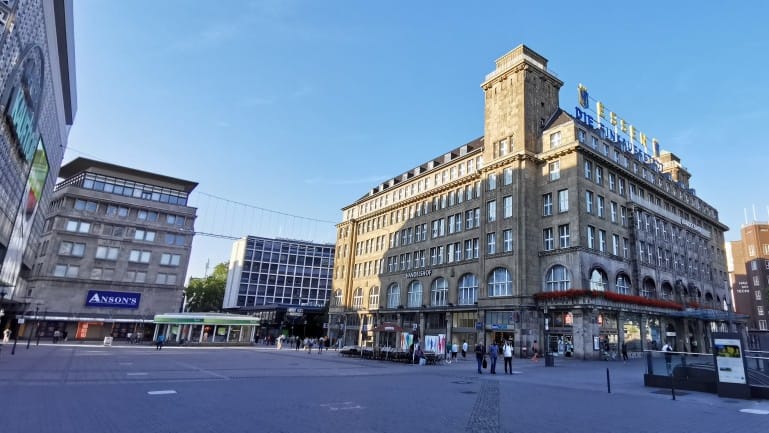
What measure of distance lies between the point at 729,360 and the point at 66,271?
73098 mm

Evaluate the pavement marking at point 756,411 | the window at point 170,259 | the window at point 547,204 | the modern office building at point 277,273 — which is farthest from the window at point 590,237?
the modern office building at point 277,273

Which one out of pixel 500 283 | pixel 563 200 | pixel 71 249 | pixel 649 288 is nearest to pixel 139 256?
pixel 71 249

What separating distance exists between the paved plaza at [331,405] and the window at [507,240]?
27218mm

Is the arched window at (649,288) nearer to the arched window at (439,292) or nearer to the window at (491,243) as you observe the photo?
the window at (491,243)

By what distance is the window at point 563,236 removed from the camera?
143 feet

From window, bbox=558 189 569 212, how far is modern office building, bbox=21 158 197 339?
5585 centimetres

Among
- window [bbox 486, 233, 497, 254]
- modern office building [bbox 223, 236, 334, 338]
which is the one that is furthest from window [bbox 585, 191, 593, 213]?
modern office building [bbox 223, 236, 334, 338]

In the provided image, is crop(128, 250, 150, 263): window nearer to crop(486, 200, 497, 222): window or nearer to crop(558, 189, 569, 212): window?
crop(486, 200, 497, 222): window

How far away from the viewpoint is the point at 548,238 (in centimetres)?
4612

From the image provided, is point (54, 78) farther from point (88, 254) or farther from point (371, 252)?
point (371, 252)

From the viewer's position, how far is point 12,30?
2062 centimetres

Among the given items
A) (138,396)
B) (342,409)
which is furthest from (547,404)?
(138,396)

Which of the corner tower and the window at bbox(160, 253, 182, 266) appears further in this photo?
the window at bbox(160, 253, 182, 266)

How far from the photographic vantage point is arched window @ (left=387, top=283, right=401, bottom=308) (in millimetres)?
63972
